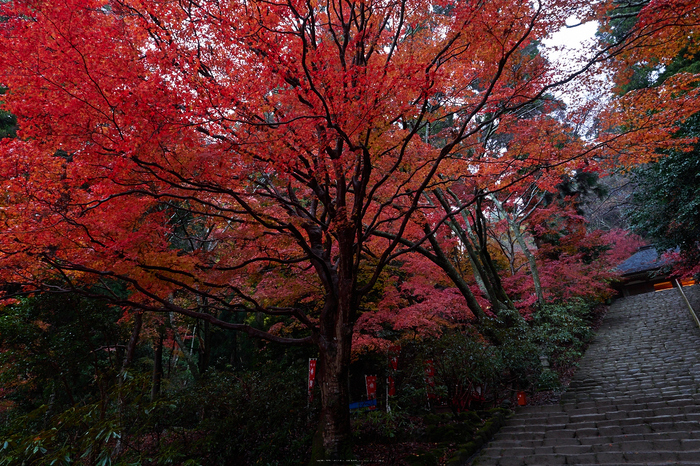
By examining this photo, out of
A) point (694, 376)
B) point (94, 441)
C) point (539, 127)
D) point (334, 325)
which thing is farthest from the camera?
point (539, 127)

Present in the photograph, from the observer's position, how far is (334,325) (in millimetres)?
6598

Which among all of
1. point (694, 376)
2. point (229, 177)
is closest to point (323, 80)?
point (229, 177)

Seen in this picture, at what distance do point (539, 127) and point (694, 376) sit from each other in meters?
7.81

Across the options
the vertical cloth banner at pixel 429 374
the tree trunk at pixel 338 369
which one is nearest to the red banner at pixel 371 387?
the vertical cloth banner at pixel 429 374

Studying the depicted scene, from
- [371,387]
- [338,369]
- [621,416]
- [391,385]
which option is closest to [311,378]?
[391,385]

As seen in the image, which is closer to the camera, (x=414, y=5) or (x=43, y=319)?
(x=414, y=5)

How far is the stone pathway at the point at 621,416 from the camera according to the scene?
5.52 m

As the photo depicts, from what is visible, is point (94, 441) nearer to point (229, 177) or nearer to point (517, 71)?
point (229, 177)

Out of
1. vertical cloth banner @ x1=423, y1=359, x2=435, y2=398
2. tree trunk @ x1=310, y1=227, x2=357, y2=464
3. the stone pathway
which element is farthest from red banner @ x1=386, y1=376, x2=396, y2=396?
tree trunk @ x1=310, y1=227, x2=357, y2=464

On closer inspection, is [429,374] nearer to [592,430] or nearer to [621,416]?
[592,430]

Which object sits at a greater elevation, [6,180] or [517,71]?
[517,71]

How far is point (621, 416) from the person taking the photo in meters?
7.31

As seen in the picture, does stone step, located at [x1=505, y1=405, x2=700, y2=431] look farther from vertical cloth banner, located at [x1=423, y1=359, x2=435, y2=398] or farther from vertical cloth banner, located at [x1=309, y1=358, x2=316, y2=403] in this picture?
vertical cloth banner, located at [x1=309, y1=358, x2=316, y2=403]

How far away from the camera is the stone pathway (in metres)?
5.52
